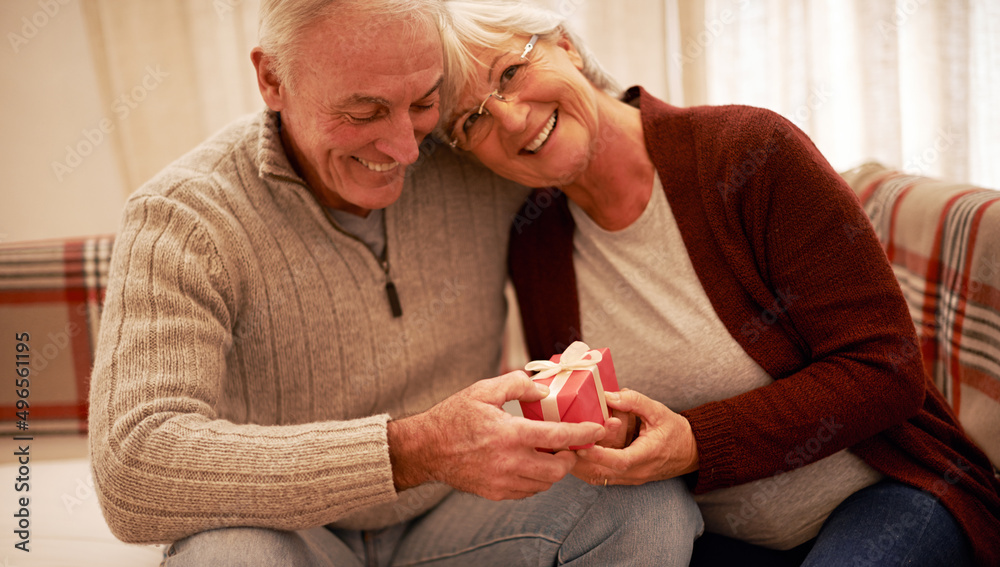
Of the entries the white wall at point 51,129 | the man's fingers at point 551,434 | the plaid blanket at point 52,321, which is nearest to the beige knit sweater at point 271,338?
the man's fingers at point 551,434

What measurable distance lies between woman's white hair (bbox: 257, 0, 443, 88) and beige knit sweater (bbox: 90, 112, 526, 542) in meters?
0.16

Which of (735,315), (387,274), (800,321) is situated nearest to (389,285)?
(387,274)

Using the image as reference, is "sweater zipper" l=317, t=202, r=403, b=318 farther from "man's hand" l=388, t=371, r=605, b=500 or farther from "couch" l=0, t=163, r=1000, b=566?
"couch" l=0, t=163, r=1000, b=566

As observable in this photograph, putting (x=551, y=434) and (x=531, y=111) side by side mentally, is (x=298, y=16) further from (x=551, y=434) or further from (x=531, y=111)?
(x=551, y=434)

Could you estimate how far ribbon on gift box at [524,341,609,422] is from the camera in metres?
0.95

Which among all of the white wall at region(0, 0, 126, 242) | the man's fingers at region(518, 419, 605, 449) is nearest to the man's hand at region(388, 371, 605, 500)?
the man's fingers at region(518, 419, 605, 449)

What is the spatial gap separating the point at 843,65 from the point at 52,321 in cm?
231

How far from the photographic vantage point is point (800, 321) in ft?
3.58

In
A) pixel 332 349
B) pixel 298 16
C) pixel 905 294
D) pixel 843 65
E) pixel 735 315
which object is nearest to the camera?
pixel 298 16

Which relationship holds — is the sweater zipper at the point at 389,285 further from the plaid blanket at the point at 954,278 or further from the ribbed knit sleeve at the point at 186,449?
the plaid blanket at the point at 954,278

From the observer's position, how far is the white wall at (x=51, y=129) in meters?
2.11

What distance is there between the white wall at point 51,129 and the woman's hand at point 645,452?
2110 mm

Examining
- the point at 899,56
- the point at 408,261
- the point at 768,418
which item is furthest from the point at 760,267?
the point at 899,56

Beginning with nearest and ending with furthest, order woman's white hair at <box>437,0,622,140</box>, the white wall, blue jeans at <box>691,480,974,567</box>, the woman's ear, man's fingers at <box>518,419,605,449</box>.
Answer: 1. man's fingers at <box>518,419,605,449</box>
2. blue jeans at <box>691,480,974,567</box>
3. woman's white hair at <box>437,0,622,140</box>
4. the woman's ear
5. the white wall
